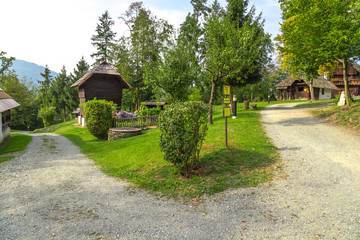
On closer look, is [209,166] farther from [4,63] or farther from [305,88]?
[4,63]

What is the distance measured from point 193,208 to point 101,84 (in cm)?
2810

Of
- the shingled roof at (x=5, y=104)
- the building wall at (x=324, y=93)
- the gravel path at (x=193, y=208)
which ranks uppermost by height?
the building wall at (x=324, y=93)

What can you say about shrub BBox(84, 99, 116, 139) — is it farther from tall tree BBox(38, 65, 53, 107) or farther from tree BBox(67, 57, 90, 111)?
tall tree BBox(38, 65, 53, 107)

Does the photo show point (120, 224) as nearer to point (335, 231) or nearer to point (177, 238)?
point (177, 238)

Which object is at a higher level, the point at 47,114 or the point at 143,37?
the point at 143,37

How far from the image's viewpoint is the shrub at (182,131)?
Result: 7.38 m

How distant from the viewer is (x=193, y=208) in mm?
5805

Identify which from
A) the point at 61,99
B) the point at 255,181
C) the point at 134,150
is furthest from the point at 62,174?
the point at 61,99

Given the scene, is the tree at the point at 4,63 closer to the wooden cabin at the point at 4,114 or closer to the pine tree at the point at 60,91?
the pine tree at the point at 60,91

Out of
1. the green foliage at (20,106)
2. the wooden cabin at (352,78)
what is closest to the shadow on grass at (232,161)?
the wooden cabin at (352,78)

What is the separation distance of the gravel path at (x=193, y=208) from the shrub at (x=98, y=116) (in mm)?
9624

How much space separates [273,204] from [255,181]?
1.41 metres

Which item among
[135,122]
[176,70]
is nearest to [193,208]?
[176,70]

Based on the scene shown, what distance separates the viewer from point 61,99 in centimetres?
5706
